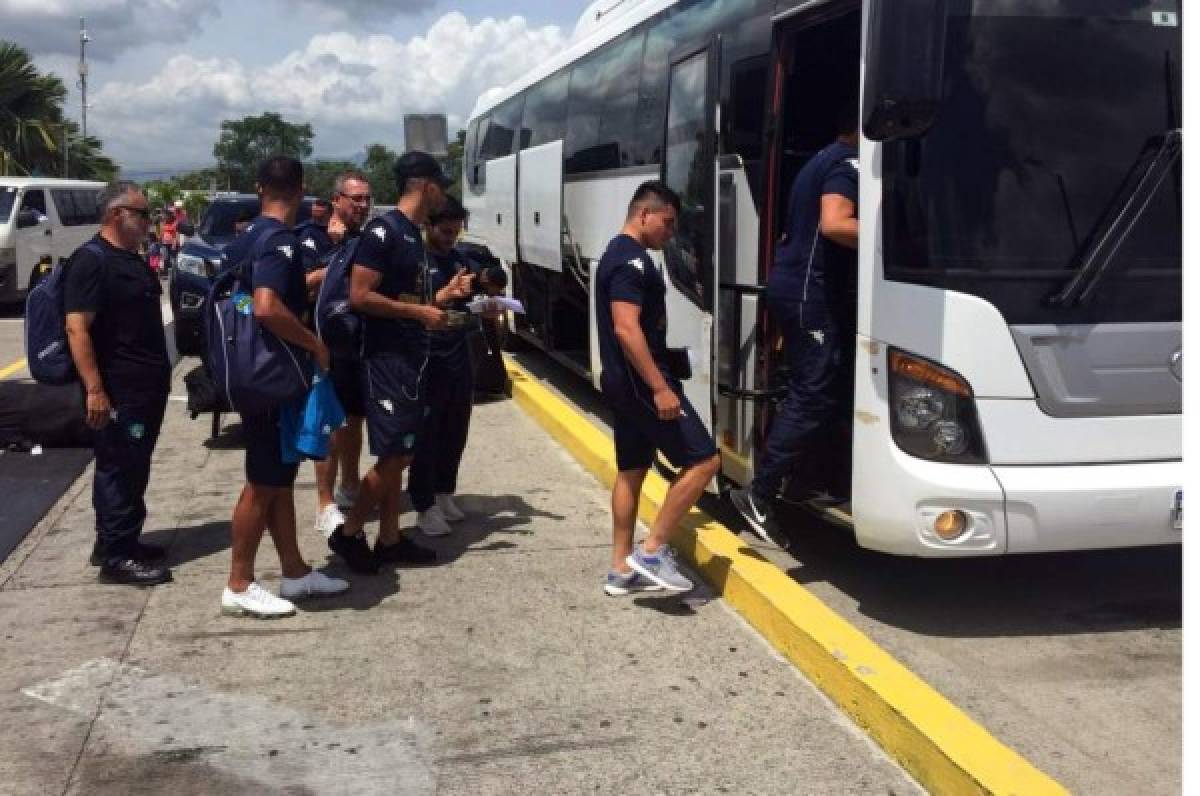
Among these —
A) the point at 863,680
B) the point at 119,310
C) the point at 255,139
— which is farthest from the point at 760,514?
the point at 255,139

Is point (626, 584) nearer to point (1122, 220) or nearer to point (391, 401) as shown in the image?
point (391, 401)

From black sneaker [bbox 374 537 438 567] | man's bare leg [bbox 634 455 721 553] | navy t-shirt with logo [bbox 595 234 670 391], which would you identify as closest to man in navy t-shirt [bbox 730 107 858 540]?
man's bare leg [bbox 634 455 721 553]

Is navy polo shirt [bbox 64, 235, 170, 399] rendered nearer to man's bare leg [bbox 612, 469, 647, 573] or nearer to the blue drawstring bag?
the blue drawstring bag

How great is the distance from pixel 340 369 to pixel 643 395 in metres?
1.72

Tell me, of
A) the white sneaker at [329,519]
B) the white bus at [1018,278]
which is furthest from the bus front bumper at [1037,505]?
the white sneaker at [329,519]

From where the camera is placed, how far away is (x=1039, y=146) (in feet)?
14.8

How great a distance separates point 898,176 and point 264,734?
3.16 meters

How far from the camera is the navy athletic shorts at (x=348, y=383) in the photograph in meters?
5.76

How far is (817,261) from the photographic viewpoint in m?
5.05

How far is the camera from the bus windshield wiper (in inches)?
172

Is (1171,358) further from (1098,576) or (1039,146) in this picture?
(1098,576)

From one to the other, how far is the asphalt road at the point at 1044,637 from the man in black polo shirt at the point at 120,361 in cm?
315

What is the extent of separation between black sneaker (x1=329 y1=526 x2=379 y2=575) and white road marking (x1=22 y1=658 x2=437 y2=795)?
1.32 m

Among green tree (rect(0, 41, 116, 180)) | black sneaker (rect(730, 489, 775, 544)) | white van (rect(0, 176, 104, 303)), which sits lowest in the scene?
black sneaker (rect(730, 489, 775, 544))
